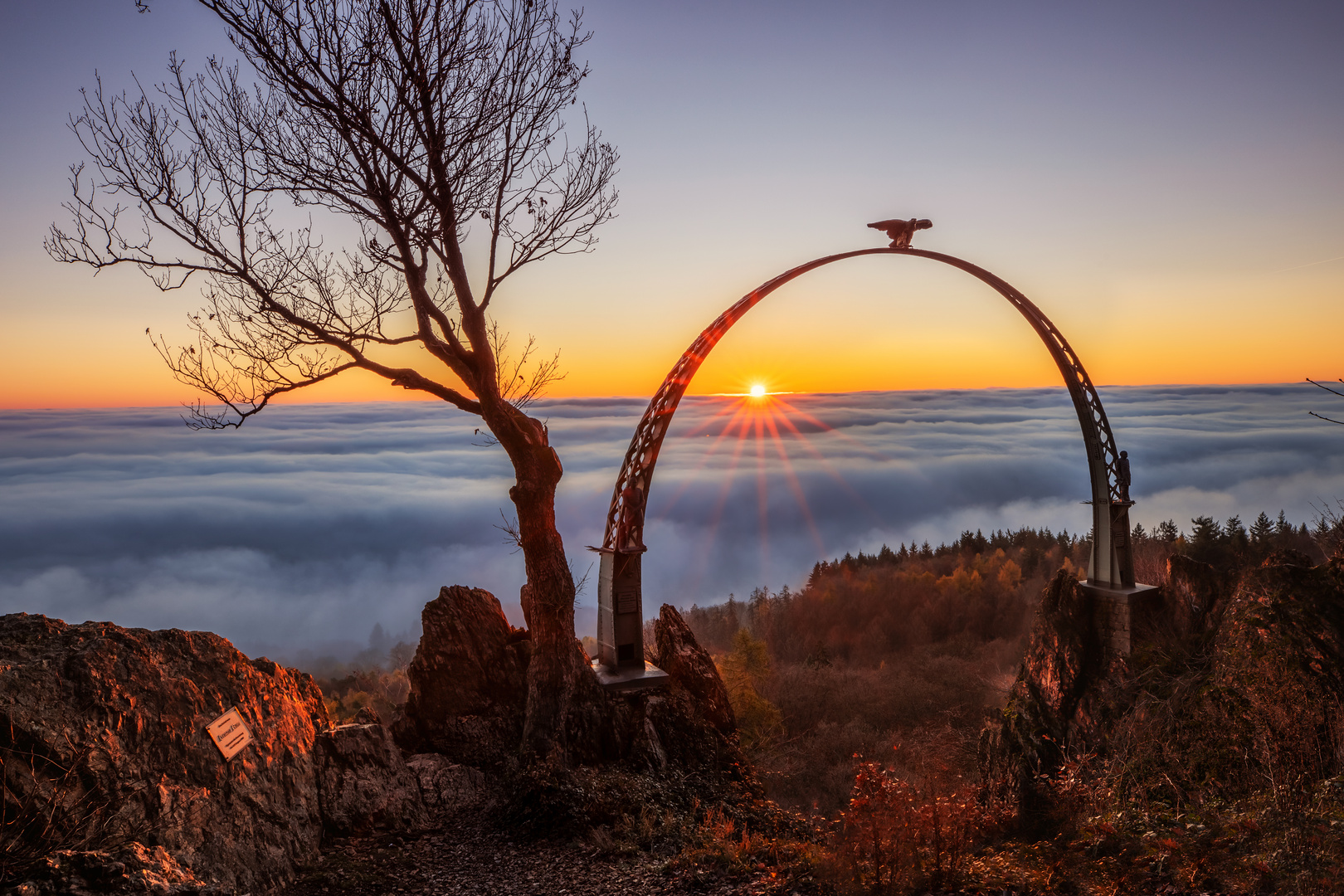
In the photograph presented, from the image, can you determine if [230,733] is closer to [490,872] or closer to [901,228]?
[490,872]

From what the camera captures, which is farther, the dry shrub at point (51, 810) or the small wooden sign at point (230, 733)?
the small wooden sign at point (230, 733)

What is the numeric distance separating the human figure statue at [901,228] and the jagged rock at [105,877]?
10.5m

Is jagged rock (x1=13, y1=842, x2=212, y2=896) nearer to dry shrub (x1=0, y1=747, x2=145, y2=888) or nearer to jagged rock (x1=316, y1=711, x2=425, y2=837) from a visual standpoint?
dry shrub (x1=0, y1=747, x2=145, y2=888)

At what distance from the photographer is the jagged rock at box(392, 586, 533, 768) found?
8633 millimetres

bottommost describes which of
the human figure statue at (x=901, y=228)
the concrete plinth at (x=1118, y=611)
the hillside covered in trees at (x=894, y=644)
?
the hillside covered in trees at (x=894, y=644)

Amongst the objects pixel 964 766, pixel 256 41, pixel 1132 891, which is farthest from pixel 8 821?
pixel 964 766

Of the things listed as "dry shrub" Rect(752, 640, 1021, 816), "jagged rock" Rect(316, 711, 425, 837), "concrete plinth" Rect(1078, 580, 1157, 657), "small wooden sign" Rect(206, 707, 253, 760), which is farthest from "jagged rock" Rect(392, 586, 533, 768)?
"concrete plinth" Rect(1078, 580, 1157, 657)

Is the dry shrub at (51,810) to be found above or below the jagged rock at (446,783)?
above

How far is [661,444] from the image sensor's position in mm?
9945

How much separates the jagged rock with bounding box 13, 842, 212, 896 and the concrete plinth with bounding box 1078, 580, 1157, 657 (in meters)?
11.2

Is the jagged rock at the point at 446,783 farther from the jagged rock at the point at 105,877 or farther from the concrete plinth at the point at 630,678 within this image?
the jagged rock at the point at 105,877

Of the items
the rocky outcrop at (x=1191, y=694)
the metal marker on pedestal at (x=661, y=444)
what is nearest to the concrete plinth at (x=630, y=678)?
the metal marker on pedestal at (x=661, y=444)

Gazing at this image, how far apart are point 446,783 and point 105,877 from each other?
4.30 metres

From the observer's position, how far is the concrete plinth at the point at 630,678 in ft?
30.7
